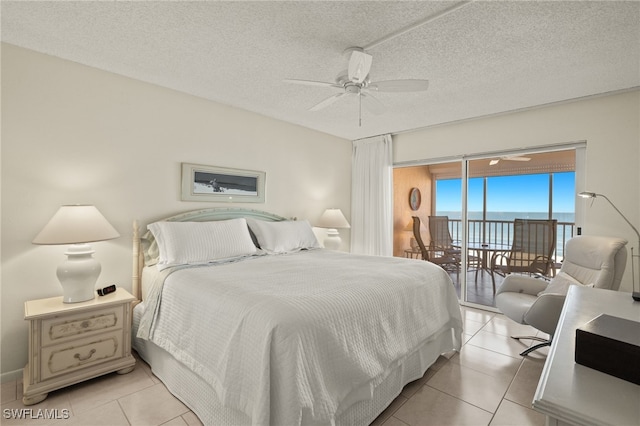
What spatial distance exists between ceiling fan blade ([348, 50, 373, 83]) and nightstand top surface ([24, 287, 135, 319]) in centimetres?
241

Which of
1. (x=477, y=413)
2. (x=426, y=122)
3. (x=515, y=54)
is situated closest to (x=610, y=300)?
(x=477, y=413)

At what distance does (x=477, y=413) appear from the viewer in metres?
1.97

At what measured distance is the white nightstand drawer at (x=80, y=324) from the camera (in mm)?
2086

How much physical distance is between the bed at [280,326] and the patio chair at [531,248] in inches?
70.9

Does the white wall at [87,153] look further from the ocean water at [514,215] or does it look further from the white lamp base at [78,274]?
the ocean water at [514,215]

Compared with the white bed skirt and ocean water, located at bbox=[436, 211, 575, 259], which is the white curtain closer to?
ocean water, located at bbox=[436, 211, 575, 259]

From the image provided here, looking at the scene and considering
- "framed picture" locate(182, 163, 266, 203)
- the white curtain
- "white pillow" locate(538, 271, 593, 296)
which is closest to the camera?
"white pillow" locate(538, 271, 593, 296)

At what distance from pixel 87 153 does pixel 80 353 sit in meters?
1.61

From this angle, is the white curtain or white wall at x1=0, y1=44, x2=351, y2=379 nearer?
white wall at x1=0, y1=44, x2=351, y2=379

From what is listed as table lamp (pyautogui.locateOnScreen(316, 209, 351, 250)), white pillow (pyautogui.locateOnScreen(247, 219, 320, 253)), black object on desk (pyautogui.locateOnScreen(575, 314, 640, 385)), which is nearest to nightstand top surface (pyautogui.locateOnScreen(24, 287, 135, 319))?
white pillow (pyautogui.locateOnScreen(247, 219, 320, 253))

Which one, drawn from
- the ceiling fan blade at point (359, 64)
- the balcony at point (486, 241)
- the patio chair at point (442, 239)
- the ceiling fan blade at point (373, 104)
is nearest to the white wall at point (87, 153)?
the ceiling fan blade at point (373, 104)

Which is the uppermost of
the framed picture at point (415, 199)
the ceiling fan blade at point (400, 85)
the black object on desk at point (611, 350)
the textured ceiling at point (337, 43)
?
the textured ceiling at point (337, 43)

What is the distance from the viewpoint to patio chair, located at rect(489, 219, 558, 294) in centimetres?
369

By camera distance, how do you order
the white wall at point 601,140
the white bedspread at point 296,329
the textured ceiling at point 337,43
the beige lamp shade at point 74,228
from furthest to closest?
the white wall at point 601,140 < the beige lamp shade at point 74,228 < the textured ceiling at point 337,43 < the white bedspread at point 296,329
